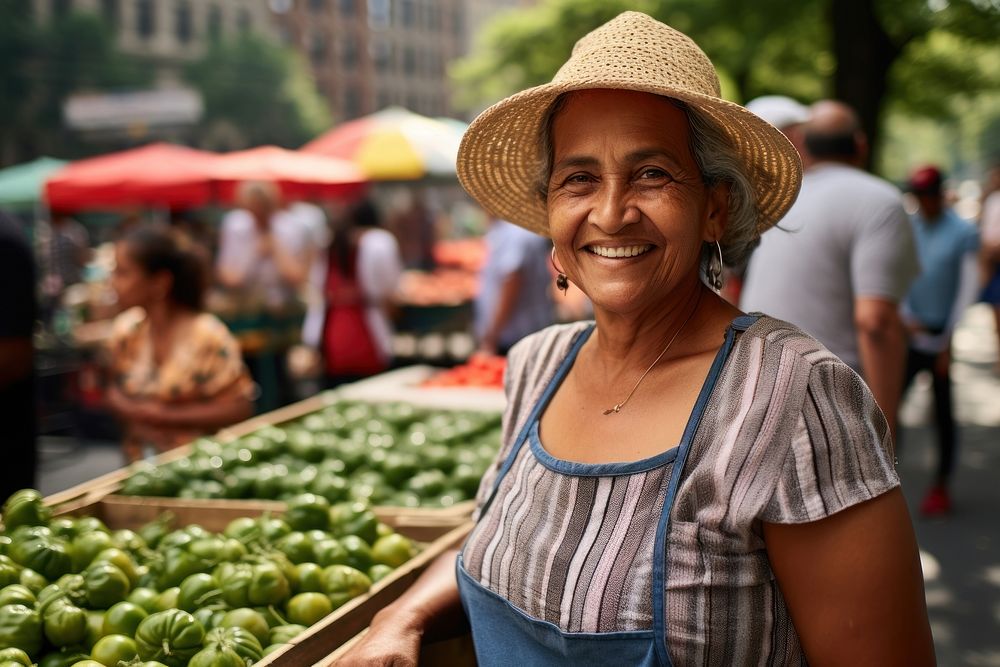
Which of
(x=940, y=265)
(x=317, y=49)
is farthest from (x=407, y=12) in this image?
(x=940, y=265)

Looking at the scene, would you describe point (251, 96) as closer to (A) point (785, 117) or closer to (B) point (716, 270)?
(A) point (785, 117)

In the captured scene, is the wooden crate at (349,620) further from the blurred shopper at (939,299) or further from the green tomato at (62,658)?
the blurred shopper at (939,299)

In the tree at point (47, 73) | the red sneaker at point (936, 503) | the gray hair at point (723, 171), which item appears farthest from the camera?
the tree at point (47, 73)

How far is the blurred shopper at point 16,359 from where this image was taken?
3707 millimetres

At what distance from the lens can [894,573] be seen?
1.62 meters

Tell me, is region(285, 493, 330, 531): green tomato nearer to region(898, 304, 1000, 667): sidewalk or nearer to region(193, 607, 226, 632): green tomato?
region(193, 607, 226, 632): green tomato

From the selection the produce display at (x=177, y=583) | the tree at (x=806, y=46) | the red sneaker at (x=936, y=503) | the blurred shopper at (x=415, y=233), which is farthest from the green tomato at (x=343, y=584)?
the blurred shopper at (x=415, y=233)

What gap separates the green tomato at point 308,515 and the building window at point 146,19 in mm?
58497

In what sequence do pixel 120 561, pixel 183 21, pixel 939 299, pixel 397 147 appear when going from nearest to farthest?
pixel 120 561 → pixel 939 299 → pixel 397 147 → pixel 183 21

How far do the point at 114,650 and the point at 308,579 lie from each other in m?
0.57

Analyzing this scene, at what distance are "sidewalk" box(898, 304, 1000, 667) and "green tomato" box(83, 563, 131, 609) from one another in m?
3.85

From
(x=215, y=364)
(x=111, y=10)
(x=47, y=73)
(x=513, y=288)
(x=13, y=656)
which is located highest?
(x=111, y=10)

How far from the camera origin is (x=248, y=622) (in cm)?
240

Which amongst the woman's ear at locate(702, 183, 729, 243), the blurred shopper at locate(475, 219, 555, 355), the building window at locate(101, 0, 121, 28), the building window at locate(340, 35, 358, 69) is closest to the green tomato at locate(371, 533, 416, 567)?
the woman's ear at locate(702, 183, 729, 243)
